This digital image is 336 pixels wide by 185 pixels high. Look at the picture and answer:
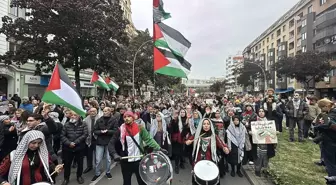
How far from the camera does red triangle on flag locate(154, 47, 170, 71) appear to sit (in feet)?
30.7

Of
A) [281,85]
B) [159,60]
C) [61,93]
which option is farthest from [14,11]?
[281,85]

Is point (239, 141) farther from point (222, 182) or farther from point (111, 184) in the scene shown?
point (111, 184)

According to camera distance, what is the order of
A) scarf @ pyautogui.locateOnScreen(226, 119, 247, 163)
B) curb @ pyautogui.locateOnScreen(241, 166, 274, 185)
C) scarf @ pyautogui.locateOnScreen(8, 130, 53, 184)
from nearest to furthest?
scarf @ pyautogui.locateOnScreen(8, 130, 53, 184) < curb @ pyautogui.locateOnScreen(241, 166, 274, 185) < scarf @ pyautogui.locateOnScreen(226, 119, 247, 163)

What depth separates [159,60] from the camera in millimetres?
9445

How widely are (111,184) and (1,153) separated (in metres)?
2.41

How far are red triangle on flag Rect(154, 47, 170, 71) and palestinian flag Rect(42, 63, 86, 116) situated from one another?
3865 mm


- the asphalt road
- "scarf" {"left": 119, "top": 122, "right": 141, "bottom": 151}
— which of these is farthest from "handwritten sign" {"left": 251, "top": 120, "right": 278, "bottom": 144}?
→ "scarf" {"left": 119, "top": 122, "right": 141, "bottom": 151}

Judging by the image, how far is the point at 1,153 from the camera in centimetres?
563

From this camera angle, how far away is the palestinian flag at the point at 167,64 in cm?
938

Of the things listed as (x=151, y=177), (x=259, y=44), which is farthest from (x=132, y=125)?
(x=259, y=44)

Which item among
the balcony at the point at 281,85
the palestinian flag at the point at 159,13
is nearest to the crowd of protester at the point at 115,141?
the palestinian flag at the point at 159,13

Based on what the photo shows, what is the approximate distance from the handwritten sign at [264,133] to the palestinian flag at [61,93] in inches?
164

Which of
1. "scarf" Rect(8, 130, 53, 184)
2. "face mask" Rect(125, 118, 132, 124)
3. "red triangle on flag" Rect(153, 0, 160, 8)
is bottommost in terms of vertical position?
"scarf" Rect(8, 130, 53, 184)

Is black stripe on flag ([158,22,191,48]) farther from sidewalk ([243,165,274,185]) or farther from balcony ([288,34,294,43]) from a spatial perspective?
balcony ([288,34,294,43])
